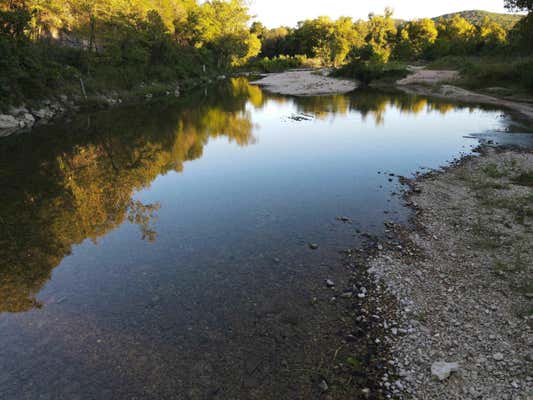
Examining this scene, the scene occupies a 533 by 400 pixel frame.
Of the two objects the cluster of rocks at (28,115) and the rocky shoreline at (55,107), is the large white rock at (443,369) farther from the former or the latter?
the cluster of rocks at (28,115)

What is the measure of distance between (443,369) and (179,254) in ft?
28.2

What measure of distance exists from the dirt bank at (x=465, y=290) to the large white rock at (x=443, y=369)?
0.07 m

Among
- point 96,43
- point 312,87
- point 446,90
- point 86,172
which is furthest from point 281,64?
point 86,172

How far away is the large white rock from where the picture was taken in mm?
6257

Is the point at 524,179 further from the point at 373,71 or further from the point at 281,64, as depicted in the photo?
the point at 281,64

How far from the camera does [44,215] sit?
568 inches

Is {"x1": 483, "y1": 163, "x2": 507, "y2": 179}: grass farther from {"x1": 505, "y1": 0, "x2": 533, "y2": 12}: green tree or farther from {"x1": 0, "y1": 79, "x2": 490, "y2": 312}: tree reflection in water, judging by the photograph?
{"x1": 505, "y1": 0, "x2": 533, "y2": 12}: green tree

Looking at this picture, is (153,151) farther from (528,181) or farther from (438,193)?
(528,181)

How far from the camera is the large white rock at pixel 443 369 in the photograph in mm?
6257

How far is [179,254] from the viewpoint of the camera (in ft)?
38.2

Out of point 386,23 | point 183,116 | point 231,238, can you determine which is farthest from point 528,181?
point 386,23

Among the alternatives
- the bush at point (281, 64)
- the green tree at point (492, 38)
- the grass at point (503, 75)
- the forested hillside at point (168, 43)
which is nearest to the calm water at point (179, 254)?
the forested hillside at point (168, 43)

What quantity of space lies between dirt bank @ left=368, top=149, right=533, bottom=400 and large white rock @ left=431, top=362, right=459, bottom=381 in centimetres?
7

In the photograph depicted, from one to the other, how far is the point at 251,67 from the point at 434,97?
3185 inches
